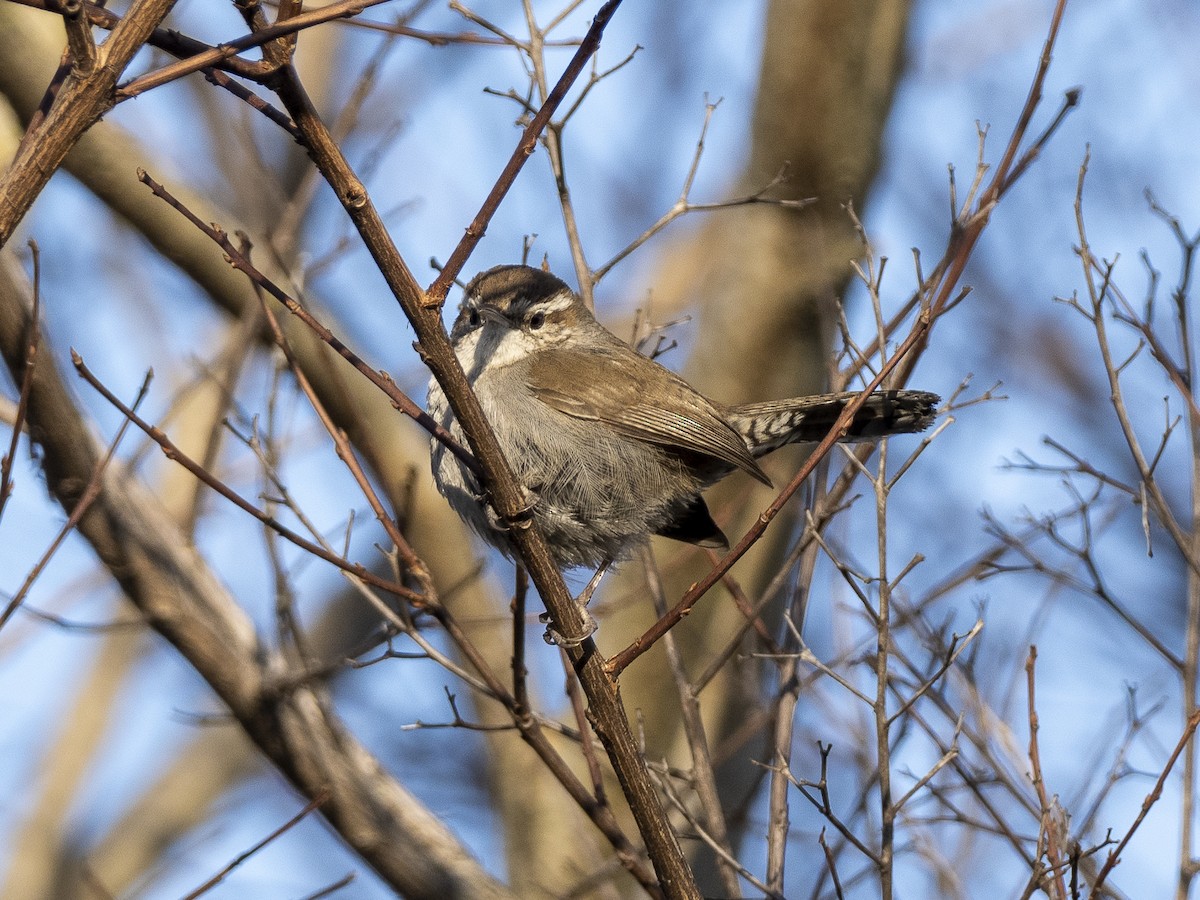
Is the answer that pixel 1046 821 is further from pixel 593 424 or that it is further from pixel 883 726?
pixel 593 424

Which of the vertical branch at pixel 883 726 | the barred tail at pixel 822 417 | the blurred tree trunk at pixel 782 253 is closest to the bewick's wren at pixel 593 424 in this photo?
the barred tail at pixel 822 417

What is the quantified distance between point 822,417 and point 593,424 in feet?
2.93

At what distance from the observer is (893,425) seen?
434cm

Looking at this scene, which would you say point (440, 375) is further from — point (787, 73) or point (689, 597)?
point (787, 73)

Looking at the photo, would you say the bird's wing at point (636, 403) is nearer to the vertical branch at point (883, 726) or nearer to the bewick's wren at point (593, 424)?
the bewick's wren at point (593, 424)

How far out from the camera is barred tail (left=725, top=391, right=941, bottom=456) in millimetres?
4301

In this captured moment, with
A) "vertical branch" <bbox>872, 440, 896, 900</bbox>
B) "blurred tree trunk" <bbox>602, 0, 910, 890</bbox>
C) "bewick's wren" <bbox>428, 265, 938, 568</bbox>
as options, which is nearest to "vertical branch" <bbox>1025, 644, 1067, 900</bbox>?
"vertical branch" <bbox>872, 440, 896, 900</bbox>

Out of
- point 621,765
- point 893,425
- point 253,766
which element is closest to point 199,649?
→ point 621,765

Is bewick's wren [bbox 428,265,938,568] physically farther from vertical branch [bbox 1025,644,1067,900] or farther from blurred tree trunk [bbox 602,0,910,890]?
blurred tree trunk [bbox 602,0,910,890]

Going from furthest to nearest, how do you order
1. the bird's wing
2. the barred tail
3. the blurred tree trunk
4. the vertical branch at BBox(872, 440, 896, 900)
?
the blurred tree trunk < the bird's wing < the barred tail < the vertical branch at BBox(872, 440, 896, 900)

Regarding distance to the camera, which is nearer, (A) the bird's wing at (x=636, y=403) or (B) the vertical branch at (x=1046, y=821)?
(B) the vertical branch at (x=1046, y=821)

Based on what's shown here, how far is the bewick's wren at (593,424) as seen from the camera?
4.31 m

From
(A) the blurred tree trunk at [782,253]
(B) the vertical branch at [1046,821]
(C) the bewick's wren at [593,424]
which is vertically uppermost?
(A) the blurred tree trunk at [782,253]

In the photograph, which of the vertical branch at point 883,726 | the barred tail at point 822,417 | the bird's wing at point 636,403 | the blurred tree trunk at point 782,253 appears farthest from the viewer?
the blurred tree trunk at point 782,253
